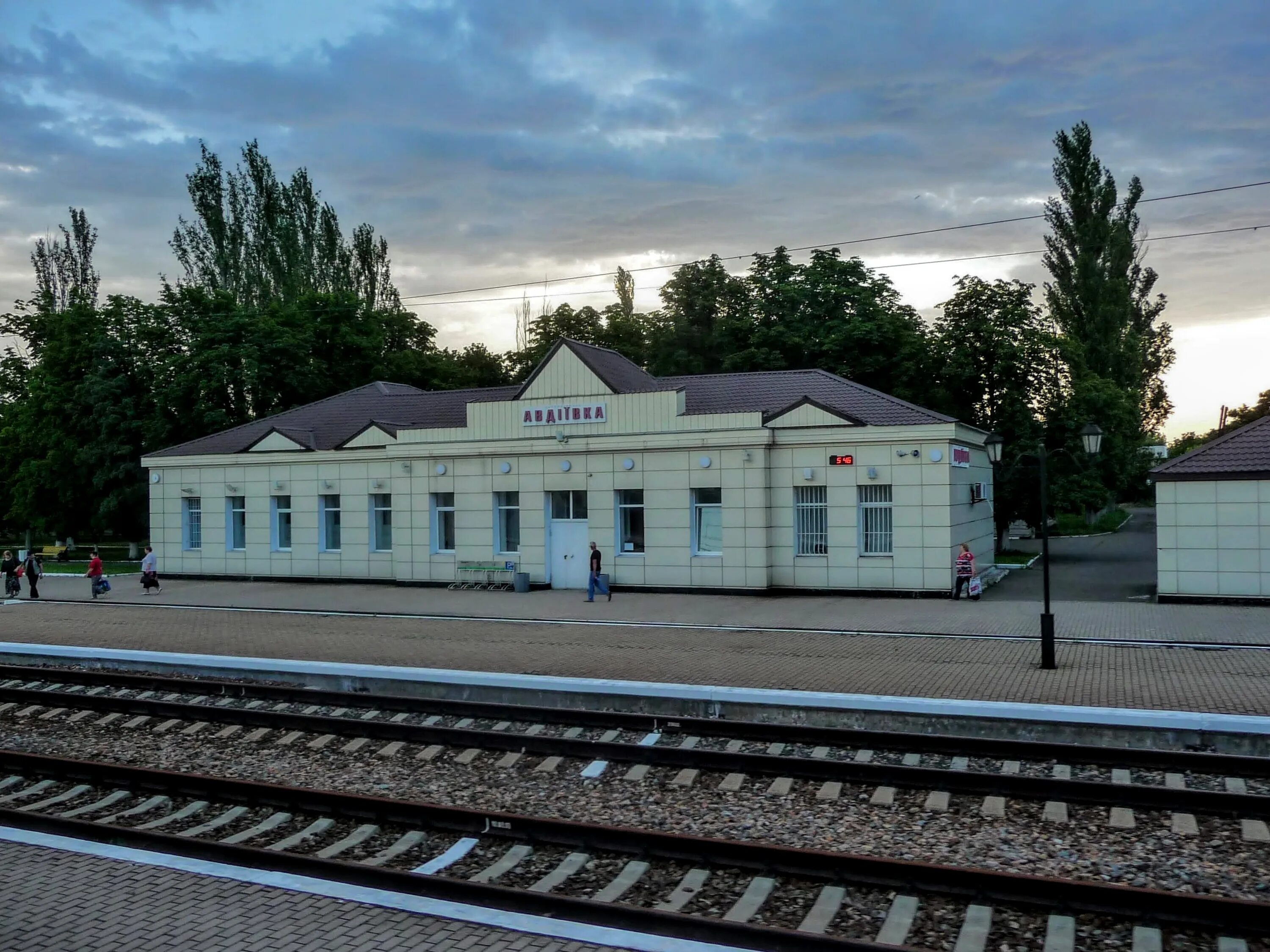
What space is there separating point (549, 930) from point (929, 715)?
6890 mm

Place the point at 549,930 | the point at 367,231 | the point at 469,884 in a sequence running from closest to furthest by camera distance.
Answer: the point at 549,930, the point at 469,884, the point at 367,231

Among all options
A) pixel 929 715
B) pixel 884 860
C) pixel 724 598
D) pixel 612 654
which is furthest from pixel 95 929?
pixel 724 598

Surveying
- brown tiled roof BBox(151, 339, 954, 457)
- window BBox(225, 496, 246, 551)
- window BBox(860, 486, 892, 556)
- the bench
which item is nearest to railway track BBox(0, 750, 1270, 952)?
window BBox(860, 486, 892, 556)

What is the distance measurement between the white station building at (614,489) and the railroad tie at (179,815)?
18.1m

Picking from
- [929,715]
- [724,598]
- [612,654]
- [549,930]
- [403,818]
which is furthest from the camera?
[724,598]

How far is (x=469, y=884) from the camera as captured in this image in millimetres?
7359

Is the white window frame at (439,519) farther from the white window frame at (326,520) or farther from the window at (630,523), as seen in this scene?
the window at (630,523)

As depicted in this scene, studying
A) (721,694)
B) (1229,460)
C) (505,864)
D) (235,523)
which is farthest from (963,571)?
(235,523)

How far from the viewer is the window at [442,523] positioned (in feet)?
101

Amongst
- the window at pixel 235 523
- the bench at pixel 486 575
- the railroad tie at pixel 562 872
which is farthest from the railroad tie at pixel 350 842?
the window at pixel 235 523

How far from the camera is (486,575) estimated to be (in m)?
29.4

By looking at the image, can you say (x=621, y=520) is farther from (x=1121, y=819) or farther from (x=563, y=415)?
(x=1121, y=819)

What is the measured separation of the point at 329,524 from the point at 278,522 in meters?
2.09

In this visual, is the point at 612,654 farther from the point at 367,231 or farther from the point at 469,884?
the point at 367,231
